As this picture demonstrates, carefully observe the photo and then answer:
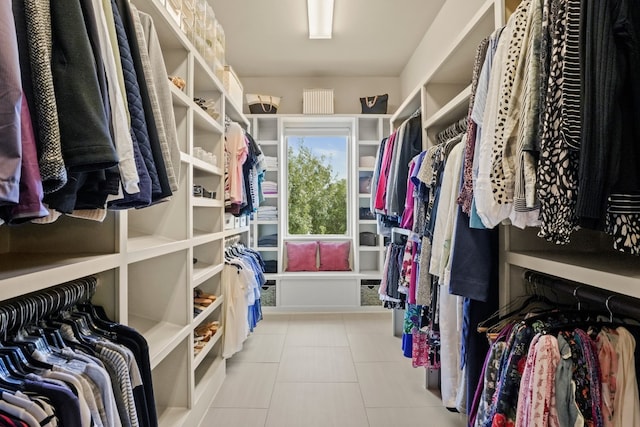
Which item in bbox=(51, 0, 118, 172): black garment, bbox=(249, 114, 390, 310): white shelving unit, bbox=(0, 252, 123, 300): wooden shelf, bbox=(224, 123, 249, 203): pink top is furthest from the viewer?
bbox=(249, 114, 390, 310): white shelving unit

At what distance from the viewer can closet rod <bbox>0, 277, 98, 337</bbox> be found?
0.91 m

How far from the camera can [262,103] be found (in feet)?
13.6

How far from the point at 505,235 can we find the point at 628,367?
0.57 meters

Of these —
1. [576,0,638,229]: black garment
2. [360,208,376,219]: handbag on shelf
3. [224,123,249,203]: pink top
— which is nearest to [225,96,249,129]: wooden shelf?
[224,123,249,203]: pink top

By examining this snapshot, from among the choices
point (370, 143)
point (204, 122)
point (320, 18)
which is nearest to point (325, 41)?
point (320, 18)

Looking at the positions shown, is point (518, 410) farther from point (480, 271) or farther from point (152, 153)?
point (152, 153)

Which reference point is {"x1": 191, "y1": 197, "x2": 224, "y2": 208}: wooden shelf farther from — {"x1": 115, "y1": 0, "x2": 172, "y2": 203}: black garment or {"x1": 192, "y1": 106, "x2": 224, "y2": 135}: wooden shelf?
{"x1": 115, "y1": 0, "x2": 172, "y2": 203}: black garment

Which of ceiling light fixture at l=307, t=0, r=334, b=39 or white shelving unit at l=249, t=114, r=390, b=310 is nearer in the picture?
ceiling light fixture at l=307, t=0, r=334, b=39

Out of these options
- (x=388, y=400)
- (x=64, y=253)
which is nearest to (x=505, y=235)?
(x=388, y=400)

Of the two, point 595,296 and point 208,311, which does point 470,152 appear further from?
point 208,311

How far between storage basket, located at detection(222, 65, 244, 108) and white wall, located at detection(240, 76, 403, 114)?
54.9 inches

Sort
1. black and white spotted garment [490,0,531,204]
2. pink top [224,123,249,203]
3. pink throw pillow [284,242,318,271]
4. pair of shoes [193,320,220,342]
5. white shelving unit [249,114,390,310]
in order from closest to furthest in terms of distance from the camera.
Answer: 1. black and white spotted garment [490,0,531,204]
2. pair of shoes [193,320,220,342]
3. pink top [224,123,249,203]
4. white shelving unit [249,114,390,310]
5. pink throw pillow [284,242,318,271]

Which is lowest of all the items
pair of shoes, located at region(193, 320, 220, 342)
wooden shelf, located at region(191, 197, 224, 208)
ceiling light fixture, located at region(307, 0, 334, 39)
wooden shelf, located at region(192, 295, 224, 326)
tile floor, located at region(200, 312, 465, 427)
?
tile floor, located at region(200, 312, 465, 427)

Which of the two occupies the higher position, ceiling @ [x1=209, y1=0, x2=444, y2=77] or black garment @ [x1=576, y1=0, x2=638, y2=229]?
ceiling @ [x1=209, y1=0, x2=444, y2=77]
